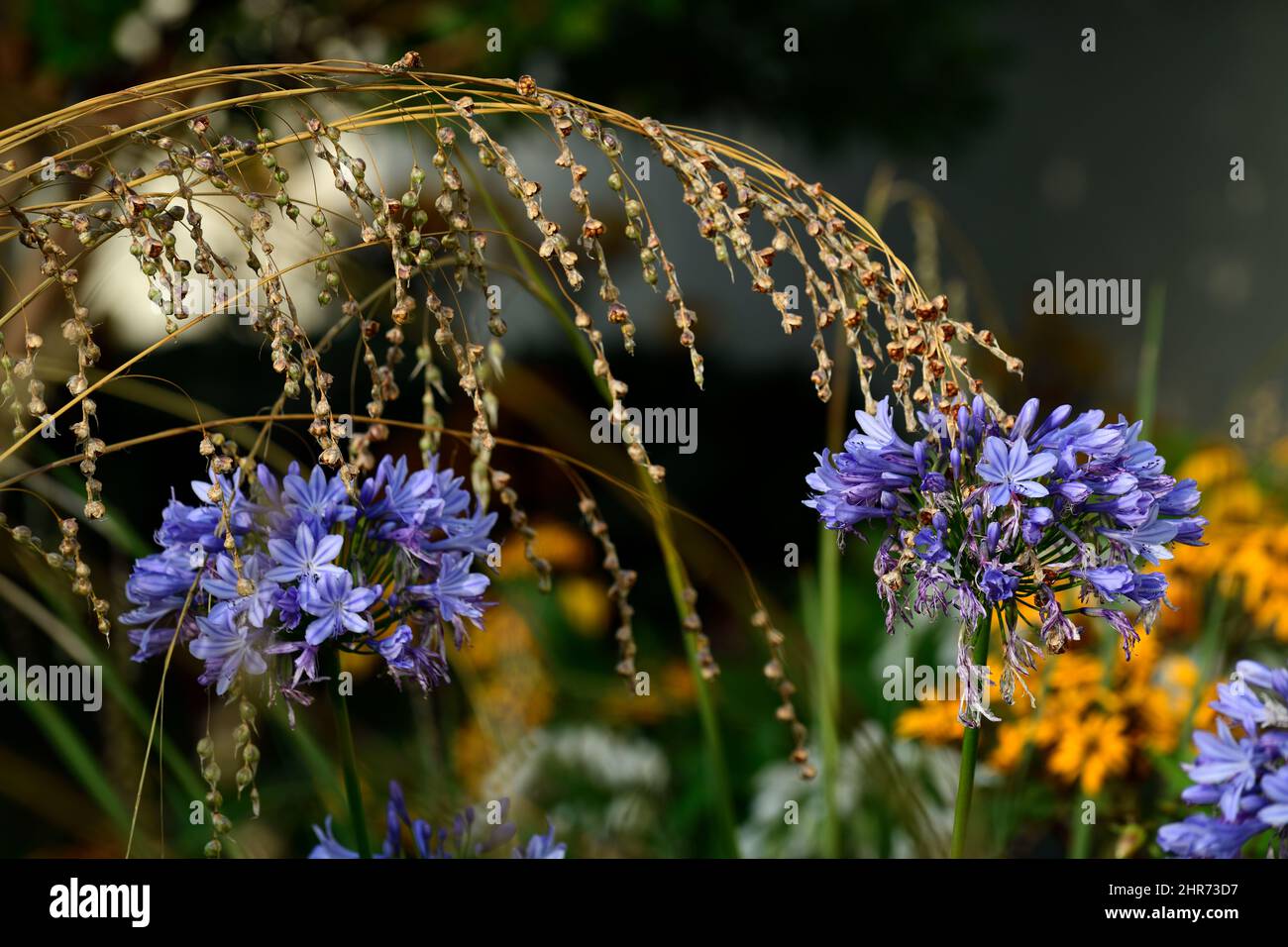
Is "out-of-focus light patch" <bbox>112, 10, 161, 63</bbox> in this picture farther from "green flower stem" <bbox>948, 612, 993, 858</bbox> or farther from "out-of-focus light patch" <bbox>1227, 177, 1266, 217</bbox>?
"out-of-focus light patch" <bbox>1227, 177, 1266, 217</bbox>

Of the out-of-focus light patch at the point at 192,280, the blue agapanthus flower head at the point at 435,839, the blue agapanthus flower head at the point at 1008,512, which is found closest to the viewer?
the blue agapanthus flower head at the point at 1008,512

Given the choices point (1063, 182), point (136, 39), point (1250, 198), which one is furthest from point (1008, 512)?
point (1250, 198)

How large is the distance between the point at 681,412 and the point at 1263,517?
2.01m

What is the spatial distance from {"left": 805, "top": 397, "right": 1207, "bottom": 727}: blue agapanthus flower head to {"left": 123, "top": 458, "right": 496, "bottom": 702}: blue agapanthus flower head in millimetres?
351

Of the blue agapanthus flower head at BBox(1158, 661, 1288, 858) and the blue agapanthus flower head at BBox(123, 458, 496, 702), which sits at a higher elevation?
the blue agapanthus flower head at BBox(123, 458, 496, 702)

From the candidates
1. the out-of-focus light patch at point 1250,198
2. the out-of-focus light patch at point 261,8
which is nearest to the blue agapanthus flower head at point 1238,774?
the out-of-focus light patch at point 261,8

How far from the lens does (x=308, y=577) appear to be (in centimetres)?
99

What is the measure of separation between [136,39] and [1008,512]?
11.9 feet

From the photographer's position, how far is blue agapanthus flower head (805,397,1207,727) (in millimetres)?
951

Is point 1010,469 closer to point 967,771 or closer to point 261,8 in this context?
point 967,771

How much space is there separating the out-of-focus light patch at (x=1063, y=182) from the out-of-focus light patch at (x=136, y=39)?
414 centimetres

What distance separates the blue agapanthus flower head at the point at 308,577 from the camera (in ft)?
3.25

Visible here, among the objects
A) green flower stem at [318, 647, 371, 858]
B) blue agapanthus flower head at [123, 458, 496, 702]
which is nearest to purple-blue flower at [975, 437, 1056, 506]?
blue agapanthus flower head at [123, 458, 496, 702]

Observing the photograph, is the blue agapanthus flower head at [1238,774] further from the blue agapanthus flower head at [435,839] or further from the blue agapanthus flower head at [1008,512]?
the blue agapanthus flower head at [435,839]
